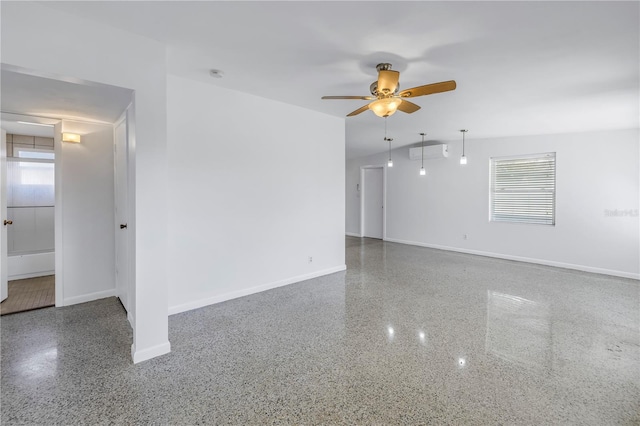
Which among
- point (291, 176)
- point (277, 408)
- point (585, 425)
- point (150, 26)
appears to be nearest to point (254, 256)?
point (291, 176)

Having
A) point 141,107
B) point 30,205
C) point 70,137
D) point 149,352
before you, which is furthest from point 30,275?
point 141,107

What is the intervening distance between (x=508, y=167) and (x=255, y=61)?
5477 millimetres

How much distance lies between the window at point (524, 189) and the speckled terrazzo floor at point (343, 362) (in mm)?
2154

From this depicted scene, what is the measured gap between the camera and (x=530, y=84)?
10.4 feet

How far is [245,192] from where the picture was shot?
3.76m

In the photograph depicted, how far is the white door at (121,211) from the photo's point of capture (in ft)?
10.8

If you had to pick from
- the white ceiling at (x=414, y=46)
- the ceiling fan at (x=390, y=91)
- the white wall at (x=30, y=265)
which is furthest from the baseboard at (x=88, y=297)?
the ceiling fan at (x=390, y=91)

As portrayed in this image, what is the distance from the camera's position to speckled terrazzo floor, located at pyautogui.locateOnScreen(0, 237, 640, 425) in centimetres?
183

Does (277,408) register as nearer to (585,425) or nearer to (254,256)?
(585,425)

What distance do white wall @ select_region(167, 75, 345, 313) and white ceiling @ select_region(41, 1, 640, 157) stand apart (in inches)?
12.6

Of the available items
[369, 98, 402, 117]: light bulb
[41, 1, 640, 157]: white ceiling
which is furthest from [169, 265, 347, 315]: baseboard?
[369, 98, 402, 117]: light bulb

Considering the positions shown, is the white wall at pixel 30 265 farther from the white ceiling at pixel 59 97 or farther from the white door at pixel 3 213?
the white ceiling at pixel 59 97

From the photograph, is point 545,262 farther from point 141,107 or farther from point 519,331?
point 141,107

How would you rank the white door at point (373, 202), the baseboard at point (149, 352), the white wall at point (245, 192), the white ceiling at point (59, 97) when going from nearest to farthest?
the white ceiling at point (59, 97) < the baseboard at point (149, 352) < the white wall at point (245, 192) < the white door at point (373, 202)
